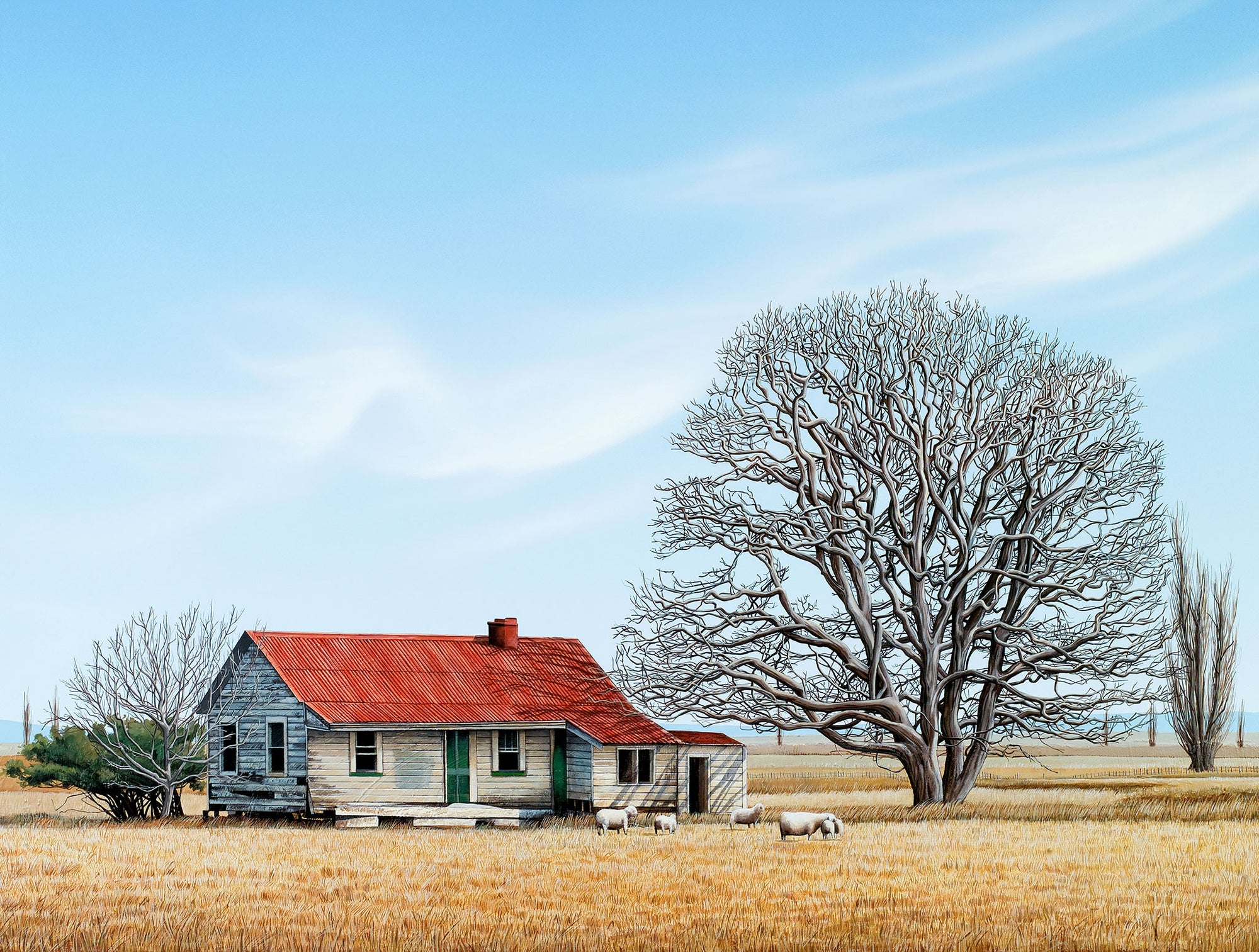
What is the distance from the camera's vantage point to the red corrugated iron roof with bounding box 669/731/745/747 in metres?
41.5

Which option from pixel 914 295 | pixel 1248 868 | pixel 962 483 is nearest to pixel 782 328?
pixel 914 295

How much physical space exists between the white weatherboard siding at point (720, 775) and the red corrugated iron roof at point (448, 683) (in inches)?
34.3

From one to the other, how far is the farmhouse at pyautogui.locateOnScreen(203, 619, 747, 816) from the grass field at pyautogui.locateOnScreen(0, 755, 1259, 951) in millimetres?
2665

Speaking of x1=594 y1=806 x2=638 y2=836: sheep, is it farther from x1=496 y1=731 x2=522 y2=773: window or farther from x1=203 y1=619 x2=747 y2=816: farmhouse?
x1=496 y1=731 x2=522 y2=773: window

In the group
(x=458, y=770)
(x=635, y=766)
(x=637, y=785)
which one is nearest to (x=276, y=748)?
(x=458, y=770)

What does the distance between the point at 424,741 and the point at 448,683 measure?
243 centimetres

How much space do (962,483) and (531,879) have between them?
2179 cm

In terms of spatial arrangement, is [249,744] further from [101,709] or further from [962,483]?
[962,483]

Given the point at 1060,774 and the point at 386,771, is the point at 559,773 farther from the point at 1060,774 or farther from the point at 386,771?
the point at 1060,774

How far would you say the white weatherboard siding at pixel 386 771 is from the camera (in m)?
38.5

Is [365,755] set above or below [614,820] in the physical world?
above

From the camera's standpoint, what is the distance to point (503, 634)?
44875 millimetres

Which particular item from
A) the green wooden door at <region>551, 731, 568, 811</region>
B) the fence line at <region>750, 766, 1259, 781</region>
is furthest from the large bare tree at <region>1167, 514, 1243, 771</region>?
the green wooden door at <region>551, 731, 568, 811</region>

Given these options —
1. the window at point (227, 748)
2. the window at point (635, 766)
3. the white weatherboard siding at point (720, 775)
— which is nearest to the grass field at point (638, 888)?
the window at point (635, 766)
